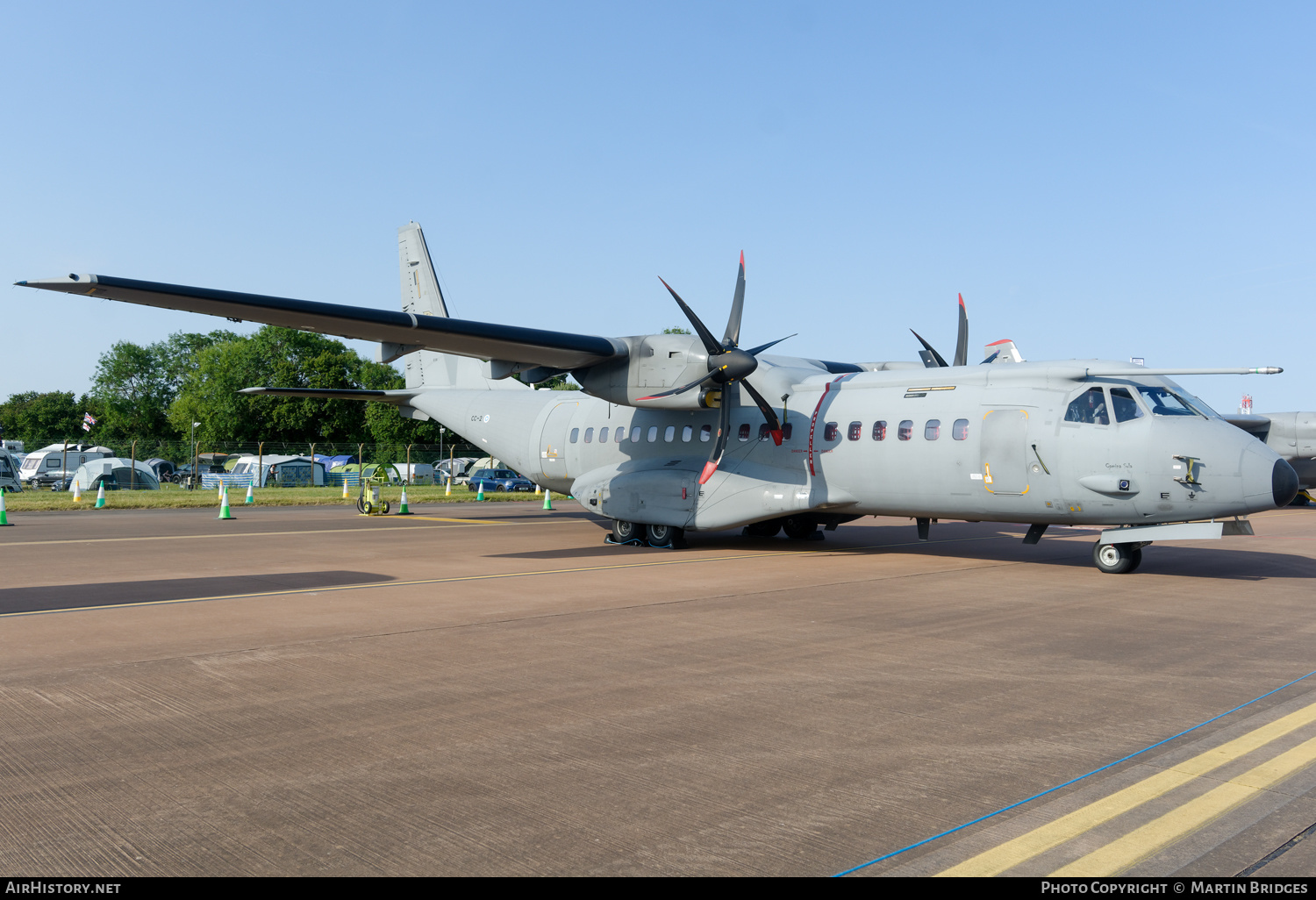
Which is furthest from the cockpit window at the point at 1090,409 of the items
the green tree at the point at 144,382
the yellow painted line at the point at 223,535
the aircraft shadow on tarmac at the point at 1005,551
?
the green tree at the point at 144,382

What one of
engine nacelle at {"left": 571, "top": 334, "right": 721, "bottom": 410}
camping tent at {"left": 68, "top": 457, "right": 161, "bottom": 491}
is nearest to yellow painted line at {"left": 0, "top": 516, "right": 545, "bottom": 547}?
engine nacelle at {"left": 571, "top": 334, "right": 721, "bottom": 410}

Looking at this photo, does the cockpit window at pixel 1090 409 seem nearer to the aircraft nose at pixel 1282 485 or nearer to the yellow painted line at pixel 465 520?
the aircraft nose at pixel 1282 485

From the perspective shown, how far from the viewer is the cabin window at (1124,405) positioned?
41.2 ft

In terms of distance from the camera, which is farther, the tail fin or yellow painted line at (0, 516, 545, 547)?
the tail fin

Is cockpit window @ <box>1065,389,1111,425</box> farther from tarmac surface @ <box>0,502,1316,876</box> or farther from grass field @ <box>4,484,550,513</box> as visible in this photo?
grass field @ <box>4,484,550,513</box>

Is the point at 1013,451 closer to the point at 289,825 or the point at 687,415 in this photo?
the point at 687,415

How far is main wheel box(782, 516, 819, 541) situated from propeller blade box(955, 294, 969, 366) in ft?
14.0

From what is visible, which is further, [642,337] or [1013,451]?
[642,337]

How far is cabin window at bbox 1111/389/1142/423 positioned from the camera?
41.2 feet

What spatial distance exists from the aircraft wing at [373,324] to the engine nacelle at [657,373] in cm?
34

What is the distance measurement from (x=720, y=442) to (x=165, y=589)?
29.2 ft

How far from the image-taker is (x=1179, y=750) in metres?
4.94

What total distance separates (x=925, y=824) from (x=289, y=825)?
103 inches

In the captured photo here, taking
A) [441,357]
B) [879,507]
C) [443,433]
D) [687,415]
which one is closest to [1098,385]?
[879,507]
